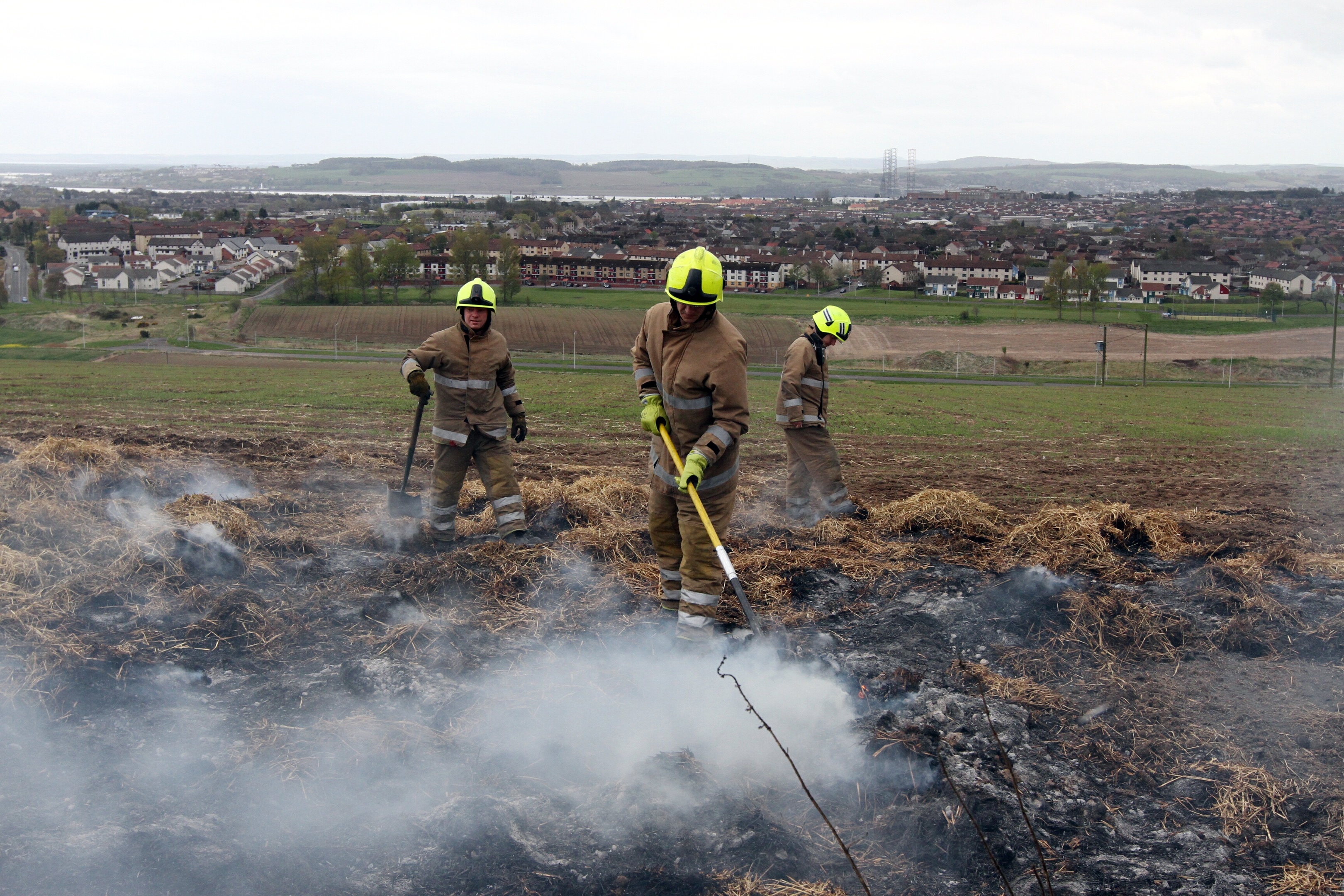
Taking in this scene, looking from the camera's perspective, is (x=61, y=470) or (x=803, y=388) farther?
(x=803, y=388)

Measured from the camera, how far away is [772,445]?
1648 centimetres

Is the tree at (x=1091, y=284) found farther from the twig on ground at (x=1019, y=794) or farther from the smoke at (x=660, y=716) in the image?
the smoke at (x=660, y=716)

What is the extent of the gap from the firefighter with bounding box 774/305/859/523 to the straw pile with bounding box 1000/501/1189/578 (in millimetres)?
1816

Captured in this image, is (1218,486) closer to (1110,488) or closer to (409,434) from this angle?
(1110,488)

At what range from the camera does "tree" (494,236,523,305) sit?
81438mm

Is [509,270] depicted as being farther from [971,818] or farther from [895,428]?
[971,818]

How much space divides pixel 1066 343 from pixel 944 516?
62.4 m

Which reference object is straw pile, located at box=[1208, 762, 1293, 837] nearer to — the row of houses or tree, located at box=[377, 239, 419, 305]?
tree, located at box=[377, 239, 419, 305]

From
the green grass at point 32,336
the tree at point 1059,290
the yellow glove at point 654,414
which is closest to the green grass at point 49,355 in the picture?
the green grass at point 32,336

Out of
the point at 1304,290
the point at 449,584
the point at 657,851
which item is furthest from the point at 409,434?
the point at 1304,290

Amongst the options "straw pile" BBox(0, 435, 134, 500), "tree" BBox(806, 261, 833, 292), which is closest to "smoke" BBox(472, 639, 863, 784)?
"straw pile" BBox(0, 435, 134, 500)

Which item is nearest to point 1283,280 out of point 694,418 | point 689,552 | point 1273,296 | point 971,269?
point 1273,296

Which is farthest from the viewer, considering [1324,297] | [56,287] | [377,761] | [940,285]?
[940,285]

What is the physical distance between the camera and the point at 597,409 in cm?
2242
